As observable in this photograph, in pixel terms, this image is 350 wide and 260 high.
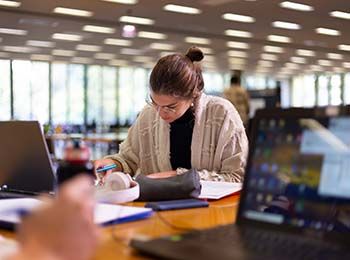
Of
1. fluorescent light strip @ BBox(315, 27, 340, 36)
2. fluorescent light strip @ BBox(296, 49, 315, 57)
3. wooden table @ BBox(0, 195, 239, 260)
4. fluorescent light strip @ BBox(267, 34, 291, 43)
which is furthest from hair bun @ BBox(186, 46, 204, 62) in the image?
fluorescent light strip @ BBox(296, 49, 315, 57)

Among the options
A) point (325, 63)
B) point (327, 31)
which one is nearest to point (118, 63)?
point (325, 63)

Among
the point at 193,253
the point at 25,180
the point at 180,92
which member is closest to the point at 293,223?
the point at 193,253

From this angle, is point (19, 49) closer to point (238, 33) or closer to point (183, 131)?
point (238, 33)

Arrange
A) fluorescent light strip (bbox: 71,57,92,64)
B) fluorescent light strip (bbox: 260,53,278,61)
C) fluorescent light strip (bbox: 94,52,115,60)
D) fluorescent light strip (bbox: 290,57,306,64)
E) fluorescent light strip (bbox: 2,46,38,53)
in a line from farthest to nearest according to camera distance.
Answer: fluorescent light strip (bbox: 290,57,306,64) → fluorescent light strip (bbox: 71,57,92,64) → fluorescent light strip (bbox: 260,53,278,61) → fluorescent light strip (bbox: 94,52,115,60) → fluorescent light strip (bbox: 2,46,38,53)

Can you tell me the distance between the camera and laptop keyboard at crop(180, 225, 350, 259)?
798 mm

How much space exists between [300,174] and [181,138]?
1.25 m

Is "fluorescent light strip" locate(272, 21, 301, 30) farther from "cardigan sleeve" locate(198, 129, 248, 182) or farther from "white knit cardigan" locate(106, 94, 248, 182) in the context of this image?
"cardigan sleeve" locate(198, 129, 248, 182)

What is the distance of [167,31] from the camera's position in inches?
463

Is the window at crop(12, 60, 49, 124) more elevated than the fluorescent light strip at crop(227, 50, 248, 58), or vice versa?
the fluorescent light strip at crop(227, 50, 248, 58)

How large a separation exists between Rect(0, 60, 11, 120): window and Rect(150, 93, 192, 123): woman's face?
15.3 metres

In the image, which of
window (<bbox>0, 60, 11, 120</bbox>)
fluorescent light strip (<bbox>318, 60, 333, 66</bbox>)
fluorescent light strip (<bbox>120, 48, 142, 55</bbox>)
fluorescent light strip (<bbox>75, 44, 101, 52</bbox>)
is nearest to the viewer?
fluorescent light strip (<bbox>75, 44, 101, 52</bbox>)

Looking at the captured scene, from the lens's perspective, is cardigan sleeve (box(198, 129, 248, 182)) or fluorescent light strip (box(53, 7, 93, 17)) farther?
fluorescent light strip (box(53, 7, 93, 17))

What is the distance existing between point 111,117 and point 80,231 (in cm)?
1913

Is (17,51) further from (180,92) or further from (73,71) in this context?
(180,92)
